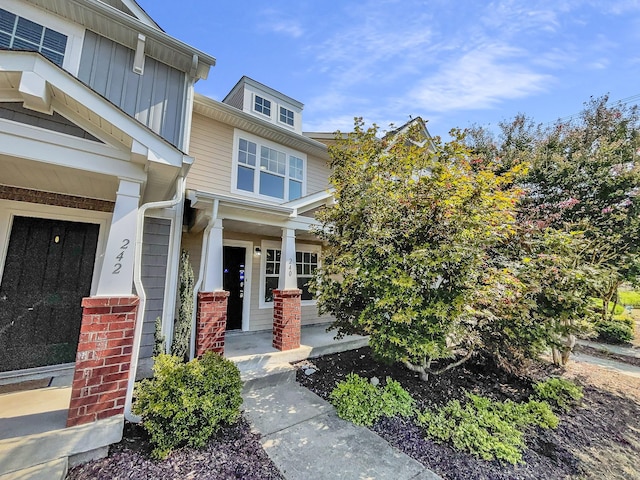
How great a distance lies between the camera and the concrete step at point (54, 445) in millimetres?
2219

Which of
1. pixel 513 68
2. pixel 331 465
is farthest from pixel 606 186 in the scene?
pixel 331 465

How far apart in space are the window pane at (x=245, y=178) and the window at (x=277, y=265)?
1.69 m

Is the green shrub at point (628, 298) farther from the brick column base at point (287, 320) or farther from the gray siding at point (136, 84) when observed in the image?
the gray siding at point (136, 84)

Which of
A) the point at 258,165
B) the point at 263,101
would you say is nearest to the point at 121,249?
the point at 258,165

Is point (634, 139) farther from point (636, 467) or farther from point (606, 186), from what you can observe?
point (636, 467)

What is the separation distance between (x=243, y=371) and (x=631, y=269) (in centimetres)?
1097

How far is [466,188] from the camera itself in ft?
12.7

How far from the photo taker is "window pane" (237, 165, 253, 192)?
710 cm

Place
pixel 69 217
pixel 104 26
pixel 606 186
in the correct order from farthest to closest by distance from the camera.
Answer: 1. pixel 606 186
2. pixel 104 26
3. pixel 69 217

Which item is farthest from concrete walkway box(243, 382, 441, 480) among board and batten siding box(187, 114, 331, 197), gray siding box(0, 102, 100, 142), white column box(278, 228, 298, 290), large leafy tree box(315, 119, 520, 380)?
board and batten siding box(187, 114, 331, 197)

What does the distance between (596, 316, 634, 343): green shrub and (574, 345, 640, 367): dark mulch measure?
3.56ft

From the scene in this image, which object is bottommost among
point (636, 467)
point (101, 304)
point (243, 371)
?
point (636, 467)

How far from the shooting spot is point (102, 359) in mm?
2771

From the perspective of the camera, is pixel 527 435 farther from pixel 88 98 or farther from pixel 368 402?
pixel 88 98
